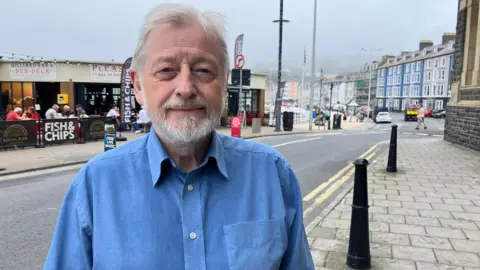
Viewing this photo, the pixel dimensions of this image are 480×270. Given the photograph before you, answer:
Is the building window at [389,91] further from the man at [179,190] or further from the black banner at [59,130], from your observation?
the man at [179,190]

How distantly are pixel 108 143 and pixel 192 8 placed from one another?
6.22m

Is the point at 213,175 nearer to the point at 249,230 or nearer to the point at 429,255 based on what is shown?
the point at 249,230

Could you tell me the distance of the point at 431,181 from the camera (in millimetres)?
7688

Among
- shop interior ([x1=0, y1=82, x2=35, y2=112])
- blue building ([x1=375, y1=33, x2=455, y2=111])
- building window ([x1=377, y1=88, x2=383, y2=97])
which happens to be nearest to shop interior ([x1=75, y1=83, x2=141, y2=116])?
shop interior ([x1=0, y1=82, x2=35, y2=112])

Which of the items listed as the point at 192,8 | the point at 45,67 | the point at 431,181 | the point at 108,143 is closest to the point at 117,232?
the point at 192,8

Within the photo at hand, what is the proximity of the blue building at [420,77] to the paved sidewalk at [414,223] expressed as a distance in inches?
2632

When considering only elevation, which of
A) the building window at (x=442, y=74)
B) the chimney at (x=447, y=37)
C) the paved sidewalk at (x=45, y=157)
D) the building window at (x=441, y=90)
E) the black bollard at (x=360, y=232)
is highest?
the chimney at (x=447, y=37)

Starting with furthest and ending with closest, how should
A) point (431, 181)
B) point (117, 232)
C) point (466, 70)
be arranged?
point (466, 70) → point (431, 181) → point (117, 232)

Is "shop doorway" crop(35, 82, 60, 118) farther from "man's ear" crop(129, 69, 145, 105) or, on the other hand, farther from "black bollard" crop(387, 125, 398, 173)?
"man's ear" crop(129, 69, 145, 105)

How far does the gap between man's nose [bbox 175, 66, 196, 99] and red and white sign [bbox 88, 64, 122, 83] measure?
72.4 ft

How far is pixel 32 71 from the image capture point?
21266mm

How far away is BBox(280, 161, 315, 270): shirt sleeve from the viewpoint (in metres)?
1.59

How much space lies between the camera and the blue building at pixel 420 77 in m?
67.9

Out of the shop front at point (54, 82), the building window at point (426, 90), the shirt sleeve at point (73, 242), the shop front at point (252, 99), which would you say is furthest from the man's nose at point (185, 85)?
the building window at point (426, 90)
